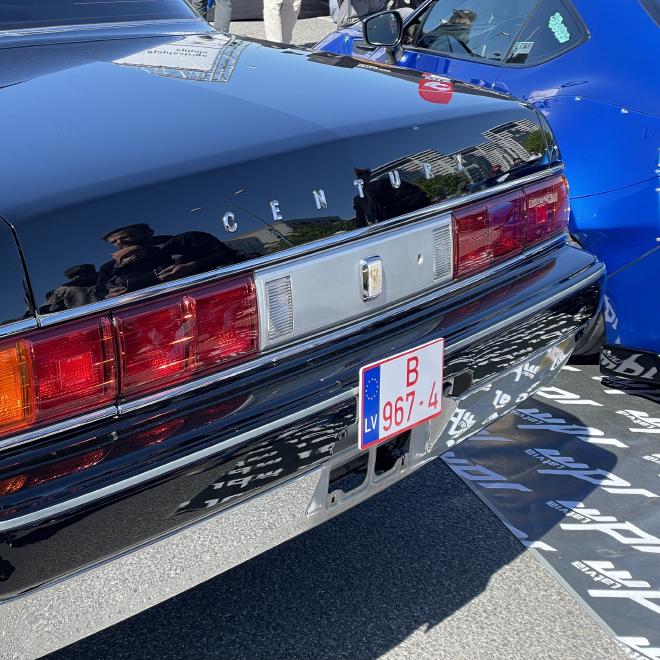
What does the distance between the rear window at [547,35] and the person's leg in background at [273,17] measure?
5.01 metres

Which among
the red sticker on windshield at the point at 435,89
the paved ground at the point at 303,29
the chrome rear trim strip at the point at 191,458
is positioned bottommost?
the paved ground at the point at 303,29

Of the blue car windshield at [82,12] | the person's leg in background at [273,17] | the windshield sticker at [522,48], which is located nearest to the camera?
the blue car windshield at [82,12]

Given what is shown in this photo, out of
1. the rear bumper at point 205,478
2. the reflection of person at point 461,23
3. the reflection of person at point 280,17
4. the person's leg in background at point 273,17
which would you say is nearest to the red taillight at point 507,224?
the rear bumper at point 205,478

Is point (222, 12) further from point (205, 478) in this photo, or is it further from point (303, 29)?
point (205, 478)

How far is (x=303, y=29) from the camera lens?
11.5 m

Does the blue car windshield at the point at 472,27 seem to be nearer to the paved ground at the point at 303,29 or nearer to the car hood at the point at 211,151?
the car hood at the point at 211,151

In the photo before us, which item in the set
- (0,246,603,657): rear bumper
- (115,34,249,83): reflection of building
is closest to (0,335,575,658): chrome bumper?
(0,246,603,657): rear bumper

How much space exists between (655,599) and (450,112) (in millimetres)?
1368

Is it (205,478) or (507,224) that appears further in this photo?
(507,224)

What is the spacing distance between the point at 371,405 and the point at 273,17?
7.25 meters

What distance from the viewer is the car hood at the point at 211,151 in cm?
164

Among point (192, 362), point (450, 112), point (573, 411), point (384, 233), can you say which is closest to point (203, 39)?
point (450, 112)

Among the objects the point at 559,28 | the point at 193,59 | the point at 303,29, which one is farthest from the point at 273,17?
the point at 193,59

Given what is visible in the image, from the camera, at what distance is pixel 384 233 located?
6.70ft
